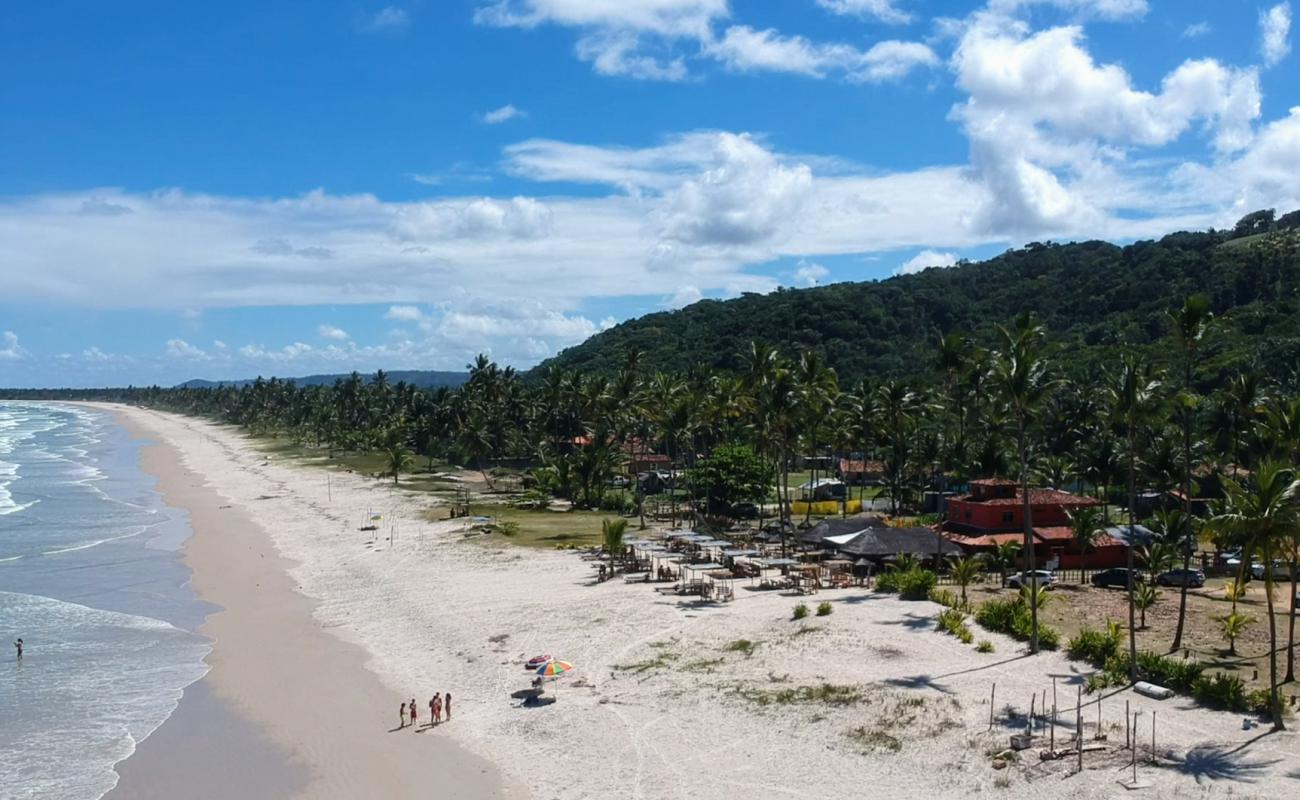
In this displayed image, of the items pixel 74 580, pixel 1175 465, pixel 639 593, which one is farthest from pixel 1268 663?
pixel 74 580

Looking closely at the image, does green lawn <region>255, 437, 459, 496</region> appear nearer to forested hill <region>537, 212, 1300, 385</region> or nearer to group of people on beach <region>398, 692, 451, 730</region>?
forested hill <region>537, 212, 1300, 385</region>

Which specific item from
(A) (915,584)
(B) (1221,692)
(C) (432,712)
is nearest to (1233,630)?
(B) (1221,692)

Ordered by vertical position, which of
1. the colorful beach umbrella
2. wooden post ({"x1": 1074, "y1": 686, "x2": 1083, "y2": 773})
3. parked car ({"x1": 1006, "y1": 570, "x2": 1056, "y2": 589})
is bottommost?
the colorful beach umbrella

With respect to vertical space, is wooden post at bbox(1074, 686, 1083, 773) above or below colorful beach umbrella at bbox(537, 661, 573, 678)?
above

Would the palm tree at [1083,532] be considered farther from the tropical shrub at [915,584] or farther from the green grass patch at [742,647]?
the green grass patch at [742,647]

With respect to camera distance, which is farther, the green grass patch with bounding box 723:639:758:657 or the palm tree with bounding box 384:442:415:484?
the palm tree with bounding box 384:442:415:484

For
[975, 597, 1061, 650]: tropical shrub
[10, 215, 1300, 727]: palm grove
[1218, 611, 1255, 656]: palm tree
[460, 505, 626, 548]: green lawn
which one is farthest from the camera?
[460, 505, 626, 548]: green lawn

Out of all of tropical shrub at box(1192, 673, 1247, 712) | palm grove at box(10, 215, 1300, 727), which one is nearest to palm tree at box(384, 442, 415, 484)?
palm grove at box(10, 215, 1300, 727)
